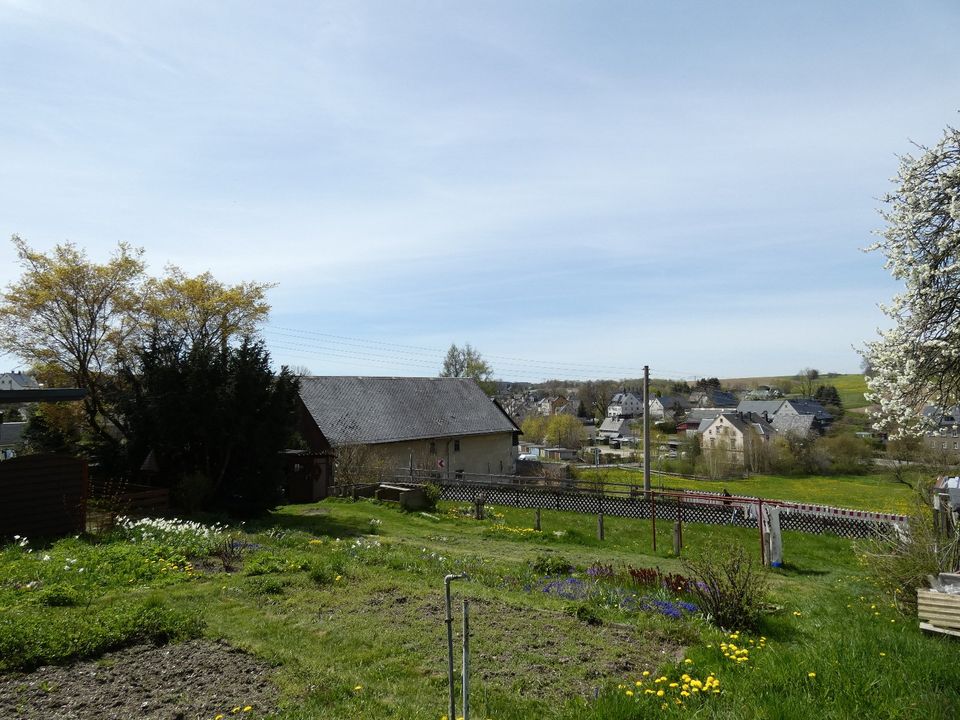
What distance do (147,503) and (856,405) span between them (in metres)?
103

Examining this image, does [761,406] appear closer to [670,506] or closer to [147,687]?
[670,506]

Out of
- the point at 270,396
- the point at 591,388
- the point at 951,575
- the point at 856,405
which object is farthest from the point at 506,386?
the point at 951,575

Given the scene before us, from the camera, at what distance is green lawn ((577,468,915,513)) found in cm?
4191

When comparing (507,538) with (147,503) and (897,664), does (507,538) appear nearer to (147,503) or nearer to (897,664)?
(147,503)

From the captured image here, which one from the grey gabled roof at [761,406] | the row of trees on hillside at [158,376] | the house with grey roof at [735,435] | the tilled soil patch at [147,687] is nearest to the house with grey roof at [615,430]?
the house with grey roof at [735,435]

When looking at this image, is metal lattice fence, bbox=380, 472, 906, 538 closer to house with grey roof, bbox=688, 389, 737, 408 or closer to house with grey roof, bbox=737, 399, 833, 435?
house with grey roof, bbox=737, 399, 833, 435

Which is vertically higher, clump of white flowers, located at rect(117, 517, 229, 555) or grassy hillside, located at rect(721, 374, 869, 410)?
grassy hillside, located at rect(721, 374, 869, 410)

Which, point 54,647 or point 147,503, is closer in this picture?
point 54,647

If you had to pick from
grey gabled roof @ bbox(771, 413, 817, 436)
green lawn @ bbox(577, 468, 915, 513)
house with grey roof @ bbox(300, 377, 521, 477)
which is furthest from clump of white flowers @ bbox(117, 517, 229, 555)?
grey gabled roof @ bbox(771, 413, 817, 436)

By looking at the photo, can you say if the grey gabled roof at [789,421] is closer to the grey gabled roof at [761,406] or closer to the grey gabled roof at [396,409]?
the grey gabled roof at [761,406]

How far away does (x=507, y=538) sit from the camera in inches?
663

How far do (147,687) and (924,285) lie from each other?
460 inches

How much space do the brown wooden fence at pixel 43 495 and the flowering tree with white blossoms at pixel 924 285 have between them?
16.1m

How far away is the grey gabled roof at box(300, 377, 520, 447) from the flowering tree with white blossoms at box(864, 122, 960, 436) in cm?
2709
